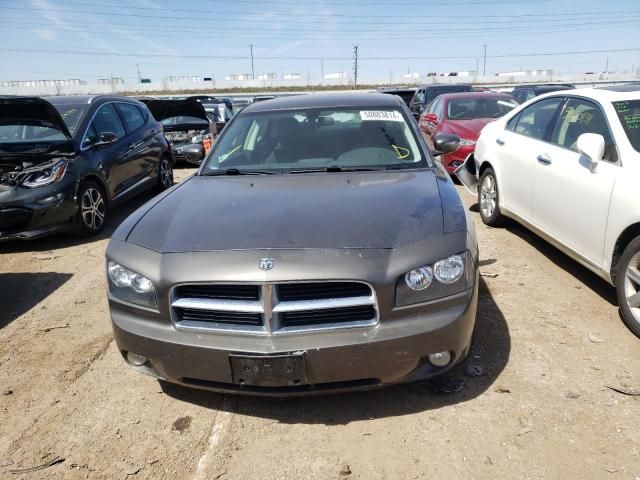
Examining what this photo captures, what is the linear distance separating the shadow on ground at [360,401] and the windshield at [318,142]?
146 cm

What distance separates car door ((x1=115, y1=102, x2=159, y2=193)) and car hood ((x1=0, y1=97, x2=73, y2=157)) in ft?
3.52

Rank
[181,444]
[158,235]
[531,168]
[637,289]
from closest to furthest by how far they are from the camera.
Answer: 1. [181,444]
2. [158,235]
3. [637,289]
4. [531,168]

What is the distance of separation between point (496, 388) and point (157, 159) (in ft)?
22.4

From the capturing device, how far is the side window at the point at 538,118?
15.6 ft

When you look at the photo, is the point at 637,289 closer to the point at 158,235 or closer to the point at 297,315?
the point at 297,315

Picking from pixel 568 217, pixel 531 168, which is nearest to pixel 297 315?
pixel 568 217

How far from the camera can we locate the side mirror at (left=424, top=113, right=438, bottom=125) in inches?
373

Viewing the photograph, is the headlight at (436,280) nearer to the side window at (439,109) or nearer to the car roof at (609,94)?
the car roof at (609,94)

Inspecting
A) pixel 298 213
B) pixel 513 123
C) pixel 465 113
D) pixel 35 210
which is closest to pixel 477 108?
pixel 465 113

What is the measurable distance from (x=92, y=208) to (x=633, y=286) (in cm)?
570

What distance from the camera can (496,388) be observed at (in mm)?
2770

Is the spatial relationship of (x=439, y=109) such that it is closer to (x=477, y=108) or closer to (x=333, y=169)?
(x=477, y=108)

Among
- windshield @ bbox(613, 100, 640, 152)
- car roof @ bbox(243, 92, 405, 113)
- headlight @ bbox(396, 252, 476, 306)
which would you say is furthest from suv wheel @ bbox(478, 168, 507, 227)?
headlight @ bbox(396, 252, 476, 306)

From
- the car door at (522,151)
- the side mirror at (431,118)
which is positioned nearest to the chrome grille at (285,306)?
the car door at (522,151)
